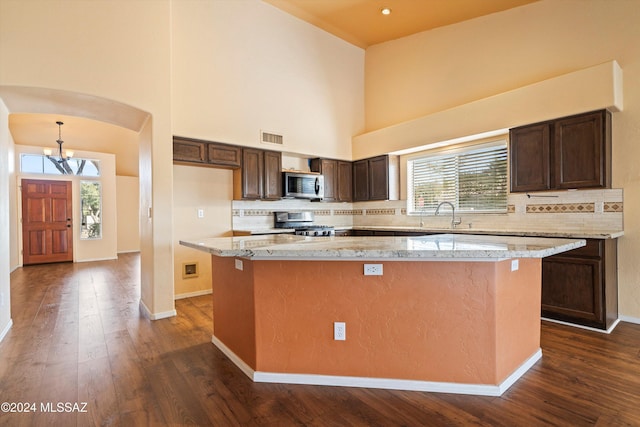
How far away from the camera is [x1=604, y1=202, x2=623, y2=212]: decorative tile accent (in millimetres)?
3367

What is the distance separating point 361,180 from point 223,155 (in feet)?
8.51

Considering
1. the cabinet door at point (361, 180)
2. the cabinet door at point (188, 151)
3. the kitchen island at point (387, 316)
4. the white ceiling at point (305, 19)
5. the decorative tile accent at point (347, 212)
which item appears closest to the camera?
the kitchen island at point (387, 316)

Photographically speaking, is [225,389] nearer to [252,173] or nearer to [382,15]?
[252,173]

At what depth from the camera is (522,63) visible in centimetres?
410

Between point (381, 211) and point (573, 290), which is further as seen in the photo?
point (381, 211)

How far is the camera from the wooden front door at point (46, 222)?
7.43 metres

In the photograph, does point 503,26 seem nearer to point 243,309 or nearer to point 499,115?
point 499,115

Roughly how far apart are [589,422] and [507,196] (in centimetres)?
304

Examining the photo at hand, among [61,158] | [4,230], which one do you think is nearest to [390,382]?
[4,230]

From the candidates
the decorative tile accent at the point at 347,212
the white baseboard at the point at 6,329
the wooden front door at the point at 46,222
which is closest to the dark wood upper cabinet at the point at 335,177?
the decorative tile accent at the point at 347,212

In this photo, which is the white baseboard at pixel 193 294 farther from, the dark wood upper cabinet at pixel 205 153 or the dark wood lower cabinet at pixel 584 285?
the dark wood lower cabinet at pixel 584 285

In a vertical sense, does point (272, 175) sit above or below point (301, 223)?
above

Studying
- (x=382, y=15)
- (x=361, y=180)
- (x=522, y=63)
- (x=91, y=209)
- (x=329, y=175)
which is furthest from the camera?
(x=91, y=209)

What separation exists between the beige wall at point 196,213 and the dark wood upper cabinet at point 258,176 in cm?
26
